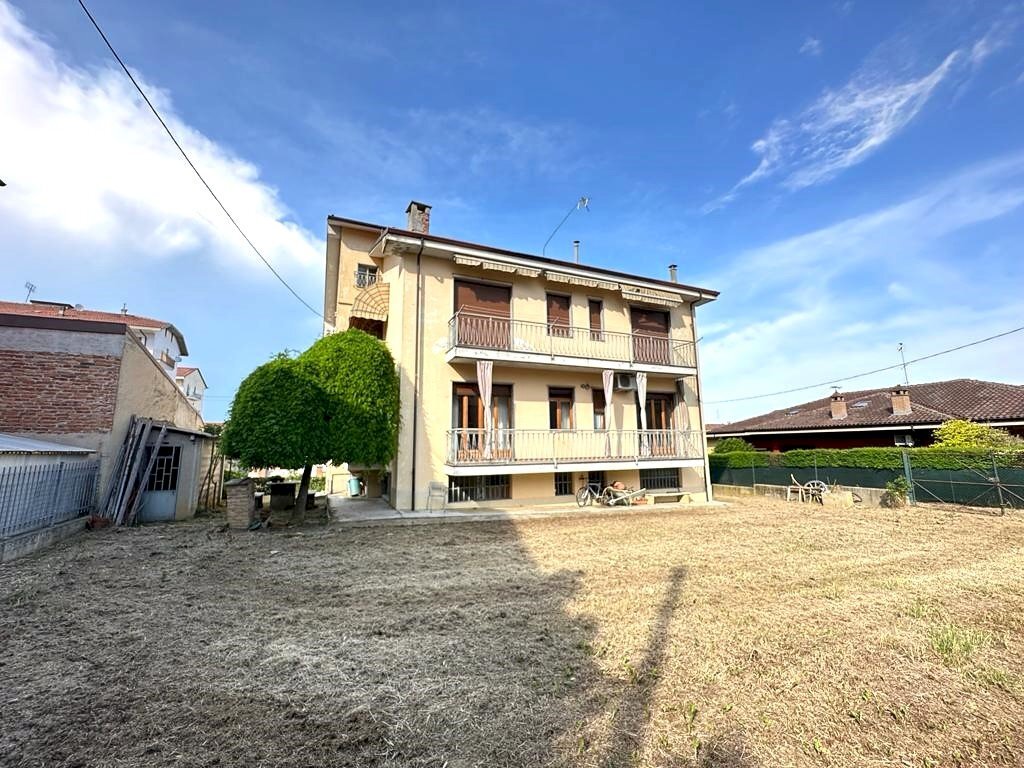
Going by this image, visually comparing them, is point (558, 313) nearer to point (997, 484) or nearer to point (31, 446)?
point (31, 446)

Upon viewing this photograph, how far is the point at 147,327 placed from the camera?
106 ft

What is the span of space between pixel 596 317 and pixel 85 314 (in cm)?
3331

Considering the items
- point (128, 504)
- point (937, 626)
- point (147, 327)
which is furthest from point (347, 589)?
point (147, 327)

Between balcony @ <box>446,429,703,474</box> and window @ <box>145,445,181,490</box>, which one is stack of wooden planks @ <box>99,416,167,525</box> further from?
balcony @ <box>446,429,703,474</box>

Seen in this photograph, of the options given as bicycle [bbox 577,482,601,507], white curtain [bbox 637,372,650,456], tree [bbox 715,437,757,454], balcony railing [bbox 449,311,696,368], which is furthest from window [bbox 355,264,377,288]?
tree [bbox 715,437,757,454]

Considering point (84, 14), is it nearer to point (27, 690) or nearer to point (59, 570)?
point (59, 570)

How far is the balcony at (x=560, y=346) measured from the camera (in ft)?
41.3

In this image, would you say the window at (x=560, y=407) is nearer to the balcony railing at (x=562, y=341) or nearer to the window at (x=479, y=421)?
the balcony railing at (x=562, y=341)

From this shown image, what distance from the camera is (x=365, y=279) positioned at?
1495cm

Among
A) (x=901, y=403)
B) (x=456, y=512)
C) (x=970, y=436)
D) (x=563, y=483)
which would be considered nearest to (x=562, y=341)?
(x=563, y=483)

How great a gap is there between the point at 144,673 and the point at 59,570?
476 cm

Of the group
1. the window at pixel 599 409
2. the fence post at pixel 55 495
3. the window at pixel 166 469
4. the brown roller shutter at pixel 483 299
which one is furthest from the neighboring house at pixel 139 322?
the window at pixel 599 409

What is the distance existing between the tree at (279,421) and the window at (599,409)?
27.2 feet

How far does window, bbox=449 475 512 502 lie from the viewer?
12.8 metres
